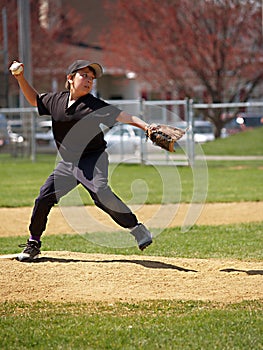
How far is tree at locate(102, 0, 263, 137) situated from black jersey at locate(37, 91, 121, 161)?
73.7 feet

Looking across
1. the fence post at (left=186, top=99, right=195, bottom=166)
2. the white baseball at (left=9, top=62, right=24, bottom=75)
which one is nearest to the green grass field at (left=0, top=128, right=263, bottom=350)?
the white baseball at (left=9, top=62, right=24, bottom=75)

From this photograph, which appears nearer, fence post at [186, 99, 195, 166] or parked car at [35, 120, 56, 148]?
fence post at [186, 99, 195, 166]

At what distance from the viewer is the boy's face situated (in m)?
7.03

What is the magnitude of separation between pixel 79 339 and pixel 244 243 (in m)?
4.54

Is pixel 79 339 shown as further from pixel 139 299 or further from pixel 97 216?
pixel 97 216

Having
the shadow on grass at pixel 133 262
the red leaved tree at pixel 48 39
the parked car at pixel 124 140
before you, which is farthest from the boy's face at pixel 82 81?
the red leaved tree at pixel 48 39

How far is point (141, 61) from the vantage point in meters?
33.9

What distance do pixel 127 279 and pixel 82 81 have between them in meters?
1.85

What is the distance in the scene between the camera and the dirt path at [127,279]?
245 inches

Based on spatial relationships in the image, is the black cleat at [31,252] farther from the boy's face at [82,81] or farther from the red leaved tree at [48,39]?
the red leaved tree at [48,39]

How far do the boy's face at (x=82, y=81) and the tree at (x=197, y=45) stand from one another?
22529mm

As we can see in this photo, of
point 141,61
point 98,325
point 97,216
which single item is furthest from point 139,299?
point 141,61

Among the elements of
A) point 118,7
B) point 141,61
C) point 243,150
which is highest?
point 118,7

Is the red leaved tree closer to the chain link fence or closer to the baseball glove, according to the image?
the chain link fence
